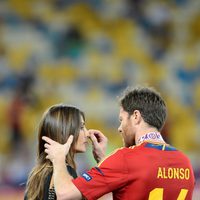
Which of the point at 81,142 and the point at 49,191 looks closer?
the point at 49,191

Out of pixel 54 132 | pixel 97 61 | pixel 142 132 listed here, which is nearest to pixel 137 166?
pixel 142 132

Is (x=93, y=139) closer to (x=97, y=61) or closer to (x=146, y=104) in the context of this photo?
(x=146, y=104)

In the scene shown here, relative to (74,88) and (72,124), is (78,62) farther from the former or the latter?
(72,124)

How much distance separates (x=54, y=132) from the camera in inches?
101

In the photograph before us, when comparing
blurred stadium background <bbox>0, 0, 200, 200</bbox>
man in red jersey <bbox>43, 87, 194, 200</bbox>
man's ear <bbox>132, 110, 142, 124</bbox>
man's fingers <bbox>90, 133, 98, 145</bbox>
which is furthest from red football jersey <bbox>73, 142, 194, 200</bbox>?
blurred stadium background <bbox>0, 0, 200, 200</bbox>

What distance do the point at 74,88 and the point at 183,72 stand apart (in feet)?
4.67

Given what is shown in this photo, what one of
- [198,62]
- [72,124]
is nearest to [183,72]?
[198,62]

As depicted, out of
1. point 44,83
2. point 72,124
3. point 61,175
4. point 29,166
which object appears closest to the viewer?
point 61,175

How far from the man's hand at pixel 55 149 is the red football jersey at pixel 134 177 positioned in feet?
0.40

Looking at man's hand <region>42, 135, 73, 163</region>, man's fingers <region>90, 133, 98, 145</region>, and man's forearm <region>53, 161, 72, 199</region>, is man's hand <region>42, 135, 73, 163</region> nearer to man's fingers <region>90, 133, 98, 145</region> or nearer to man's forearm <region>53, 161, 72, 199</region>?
man's forearm <region>53, 161, 72, 199</region>

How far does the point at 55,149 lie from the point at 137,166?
13.7 inches

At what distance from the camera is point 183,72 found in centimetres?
750

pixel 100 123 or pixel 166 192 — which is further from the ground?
pixel 100 123

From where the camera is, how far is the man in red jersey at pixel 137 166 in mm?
2342
